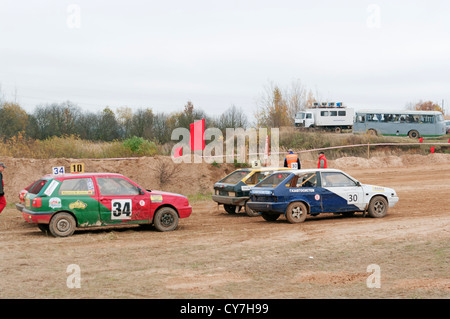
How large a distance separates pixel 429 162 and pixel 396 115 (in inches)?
438

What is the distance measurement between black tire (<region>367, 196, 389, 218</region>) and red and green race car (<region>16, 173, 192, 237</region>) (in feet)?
19.3

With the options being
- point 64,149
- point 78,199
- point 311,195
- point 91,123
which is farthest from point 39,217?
point 91,123

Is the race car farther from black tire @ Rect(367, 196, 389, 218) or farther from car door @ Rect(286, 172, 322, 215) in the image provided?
black tire @ Rect(367, 196, 389, 218)

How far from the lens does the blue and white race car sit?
16.1 metres

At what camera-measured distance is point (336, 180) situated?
16.9 meters

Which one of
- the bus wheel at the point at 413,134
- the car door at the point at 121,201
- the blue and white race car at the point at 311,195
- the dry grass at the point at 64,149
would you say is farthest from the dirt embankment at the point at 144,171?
the bus wheel at the point at 413,134

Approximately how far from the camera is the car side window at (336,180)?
657 inches

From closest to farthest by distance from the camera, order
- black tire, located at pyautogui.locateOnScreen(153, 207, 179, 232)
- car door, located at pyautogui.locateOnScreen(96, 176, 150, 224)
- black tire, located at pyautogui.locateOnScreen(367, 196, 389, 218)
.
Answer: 1. car door, located at pyautogui.locateOnScreen(96, 176, 150, 224)
2. black tire, located at pyautogui.locateOnScreen(153, 207, 179, 232)
3. black tire, located at pyautogui.locateOnScreen(367, 196, 389, 218)

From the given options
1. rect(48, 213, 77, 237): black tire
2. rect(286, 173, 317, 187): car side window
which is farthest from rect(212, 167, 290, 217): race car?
rect(48, 213, 77, 237): black tire

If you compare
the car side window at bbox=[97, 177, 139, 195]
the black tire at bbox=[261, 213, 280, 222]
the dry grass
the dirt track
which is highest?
the dry grass

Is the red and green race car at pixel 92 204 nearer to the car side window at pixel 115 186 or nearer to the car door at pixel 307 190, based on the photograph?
the car side window at pixel 115 186

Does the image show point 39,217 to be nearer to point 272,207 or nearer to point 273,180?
point 272,207

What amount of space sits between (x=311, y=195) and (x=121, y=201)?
214 inches

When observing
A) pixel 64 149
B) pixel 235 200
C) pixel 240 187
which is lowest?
pixel 235 200
